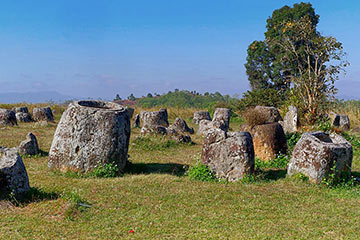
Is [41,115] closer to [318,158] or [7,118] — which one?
[7,118]

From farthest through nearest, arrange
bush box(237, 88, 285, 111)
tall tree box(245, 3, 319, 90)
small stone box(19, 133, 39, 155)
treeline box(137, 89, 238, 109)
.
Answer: treeline box(137, 89, 238, 109) → tall tree box(245, 3, 319, 90) → bush box(237, 88, 285, 111) → small stone box(19, 133, 39, 155)

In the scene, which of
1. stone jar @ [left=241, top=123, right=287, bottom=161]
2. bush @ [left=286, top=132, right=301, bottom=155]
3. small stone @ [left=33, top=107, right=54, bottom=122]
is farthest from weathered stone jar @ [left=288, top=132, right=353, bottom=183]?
small stone @ [left=33, top=107, right=54, bottom=122]

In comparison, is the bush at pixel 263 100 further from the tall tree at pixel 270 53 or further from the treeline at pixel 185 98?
the treeline at pixel 185 98

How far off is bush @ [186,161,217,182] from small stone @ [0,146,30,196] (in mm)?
4252

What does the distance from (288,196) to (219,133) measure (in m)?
2.50

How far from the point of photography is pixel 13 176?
728 centimetres

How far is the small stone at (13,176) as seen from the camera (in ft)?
23.7

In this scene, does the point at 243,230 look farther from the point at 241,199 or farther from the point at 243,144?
the point at 243,144

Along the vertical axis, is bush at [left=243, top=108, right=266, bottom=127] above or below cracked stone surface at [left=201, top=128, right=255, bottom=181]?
above

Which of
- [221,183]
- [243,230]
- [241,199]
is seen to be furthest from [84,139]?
[243,230]

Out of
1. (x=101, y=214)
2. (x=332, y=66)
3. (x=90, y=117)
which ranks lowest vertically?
(x=101, y=214)

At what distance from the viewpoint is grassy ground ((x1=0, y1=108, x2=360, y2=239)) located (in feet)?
20.5

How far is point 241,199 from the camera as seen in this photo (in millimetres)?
8047

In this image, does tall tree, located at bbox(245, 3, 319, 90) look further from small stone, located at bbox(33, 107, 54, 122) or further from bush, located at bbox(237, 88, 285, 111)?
small stone, located at bbox(33, 107, 54, 122)
